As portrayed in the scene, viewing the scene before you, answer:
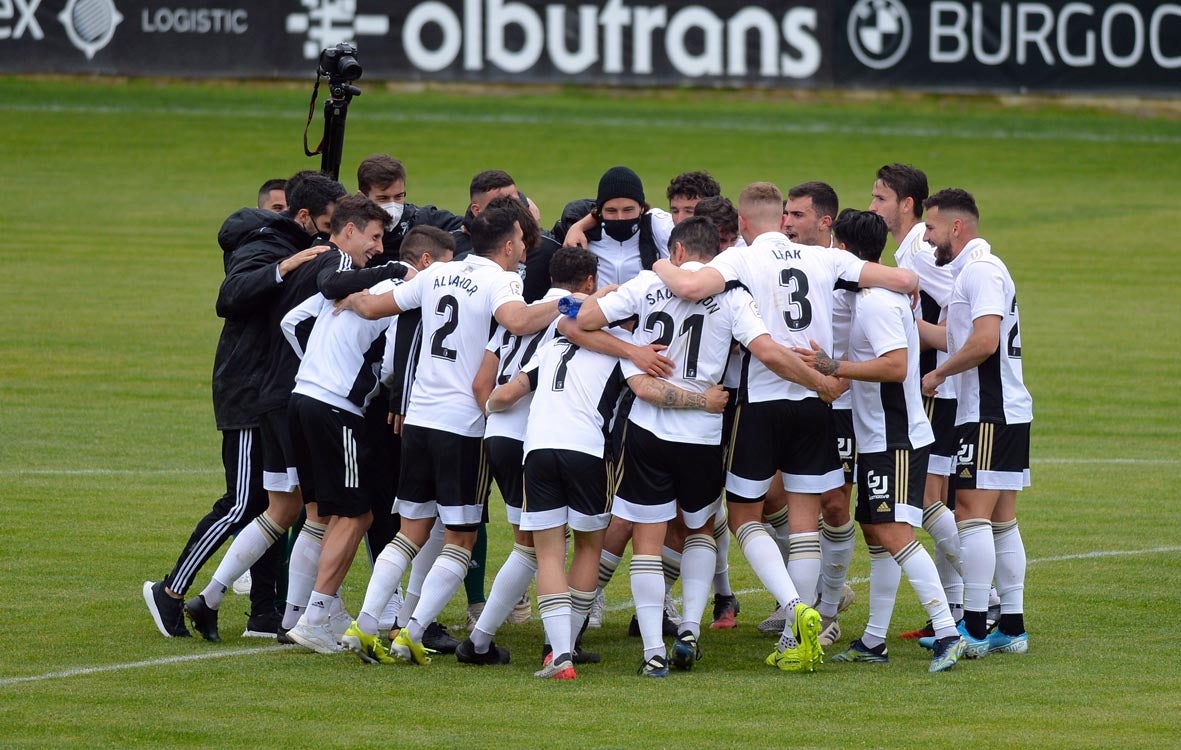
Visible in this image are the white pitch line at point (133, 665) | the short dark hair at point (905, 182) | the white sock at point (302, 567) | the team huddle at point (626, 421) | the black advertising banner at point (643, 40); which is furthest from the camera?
the black advertising banner at point (643, 40)

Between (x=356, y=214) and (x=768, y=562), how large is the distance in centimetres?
277

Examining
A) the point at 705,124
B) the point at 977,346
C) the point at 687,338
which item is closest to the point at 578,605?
the point at 687,338

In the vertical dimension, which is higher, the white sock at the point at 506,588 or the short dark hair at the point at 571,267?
the short dark hair at the point at 571,267

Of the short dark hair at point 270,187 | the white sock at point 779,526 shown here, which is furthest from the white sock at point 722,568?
the short dark hair at point 270,187

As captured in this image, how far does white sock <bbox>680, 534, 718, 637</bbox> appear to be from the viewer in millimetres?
8180

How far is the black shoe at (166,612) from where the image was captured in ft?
28.9

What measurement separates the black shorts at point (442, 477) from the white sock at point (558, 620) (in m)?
0.66

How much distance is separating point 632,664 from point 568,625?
62 cm

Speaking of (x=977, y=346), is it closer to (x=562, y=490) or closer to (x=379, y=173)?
(x=562, y=490)

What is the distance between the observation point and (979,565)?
856 centimetres

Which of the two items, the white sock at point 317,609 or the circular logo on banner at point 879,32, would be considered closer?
the white sock at point 317,609

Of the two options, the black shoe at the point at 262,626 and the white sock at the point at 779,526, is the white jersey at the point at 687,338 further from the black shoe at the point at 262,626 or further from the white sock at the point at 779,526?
the black shoe at the point at 262,626

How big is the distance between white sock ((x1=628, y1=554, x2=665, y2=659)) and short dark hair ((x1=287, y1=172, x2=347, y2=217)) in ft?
8.71

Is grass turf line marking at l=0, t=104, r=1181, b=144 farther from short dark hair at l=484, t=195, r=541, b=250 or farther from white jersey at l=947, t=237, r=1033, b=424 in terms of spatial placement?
short dark hair at l=484, t=195, r=541, b=250
